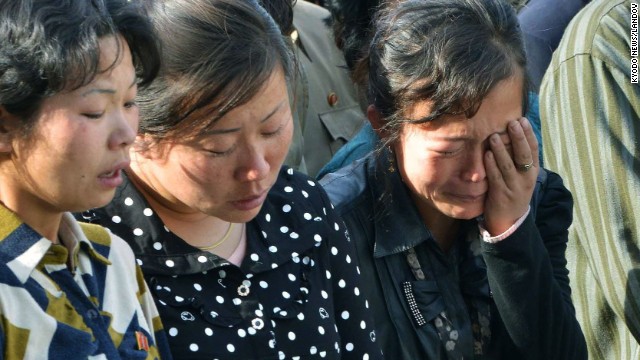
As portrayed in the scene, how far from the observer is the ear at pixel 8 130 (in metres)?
1.75

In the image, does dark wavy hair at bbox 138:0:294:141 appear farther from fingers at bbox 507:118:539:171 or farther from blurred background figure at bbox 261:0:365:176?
blurred background figure at bbox 261:0:365:176

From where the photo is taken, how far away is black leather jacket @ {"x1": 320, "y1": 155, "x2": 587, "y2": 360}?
2.67 metres

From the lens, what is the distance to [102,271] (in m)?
1.98

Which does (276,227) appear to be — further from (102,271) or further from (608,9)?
(608,9)

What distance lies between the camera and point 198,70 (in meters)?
2.09

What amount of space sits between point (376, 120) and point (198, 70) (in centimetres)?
77

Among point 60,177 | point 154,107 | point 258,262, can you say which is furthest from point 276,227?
point 60,177

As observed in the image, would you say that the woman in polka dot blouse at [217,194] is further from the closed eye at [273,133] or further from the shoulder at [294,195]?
the shoulder at [294,195]

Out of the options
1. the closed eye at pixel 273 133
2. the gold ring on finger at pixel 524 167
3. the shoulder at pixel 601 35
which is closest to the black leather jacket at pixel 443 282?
the gold ring on finger at pixel 524 167

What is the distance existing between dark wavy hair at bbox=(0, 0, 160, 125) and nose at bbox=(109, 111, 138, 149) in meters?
0.09

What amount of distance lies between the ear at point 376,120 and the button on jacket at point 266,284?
0.32 metres

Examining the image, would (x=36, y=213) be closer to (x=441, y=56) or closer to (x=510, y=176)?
(x=441, y=56)

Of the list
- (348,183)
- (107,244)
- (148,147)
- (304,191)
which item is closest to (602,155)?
(348,183)

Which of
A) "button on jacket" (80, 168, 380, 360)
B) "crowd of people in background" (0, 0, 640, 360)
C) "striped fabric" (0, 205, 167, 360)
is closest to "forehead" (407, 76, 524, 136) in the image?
"crowd of people in background" (0, 0, 640, 360)
